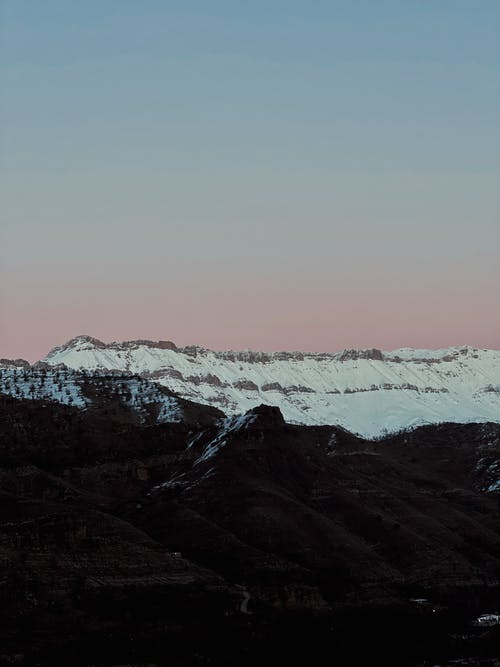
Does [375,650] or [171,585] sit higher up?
[171,585]

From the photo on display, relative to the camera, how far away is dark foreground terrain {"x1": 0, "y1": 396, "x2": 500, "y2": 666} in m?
118

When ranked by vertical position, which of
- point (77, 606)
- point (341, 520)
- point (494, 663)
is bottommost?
point (494, 663)

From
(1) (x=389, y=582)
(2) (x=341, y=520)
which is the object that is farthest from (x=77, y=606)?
(2) (x=341, y=520)

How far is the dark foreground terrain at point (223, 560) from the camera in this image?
118 m

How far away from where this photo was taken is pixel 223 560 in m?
146

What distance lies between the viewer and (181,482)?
178m

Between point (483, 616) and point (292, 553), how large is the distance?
963 inches

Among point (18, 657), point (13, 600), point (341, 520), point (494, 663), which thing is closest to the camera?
point (18, 657)

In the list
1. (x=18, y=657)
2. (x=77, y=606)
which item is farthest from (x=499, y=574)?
(x=18, y=657)

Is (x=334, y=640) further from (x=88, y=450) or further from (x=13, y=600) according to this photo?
(x=88, y=450)

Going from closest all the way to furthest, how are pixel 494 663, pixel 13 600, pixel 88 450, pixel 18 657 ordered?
pixel 18 657 → pixel 13 600 → pixel 494 663 → pixel 88 450

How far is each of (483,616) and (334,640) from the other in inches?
1320

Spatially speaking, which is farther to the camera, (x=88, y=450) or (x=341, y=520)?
Result: (x=88, y=450)

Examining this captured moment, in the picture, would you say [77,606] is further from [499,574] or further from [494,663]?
[499,574]
